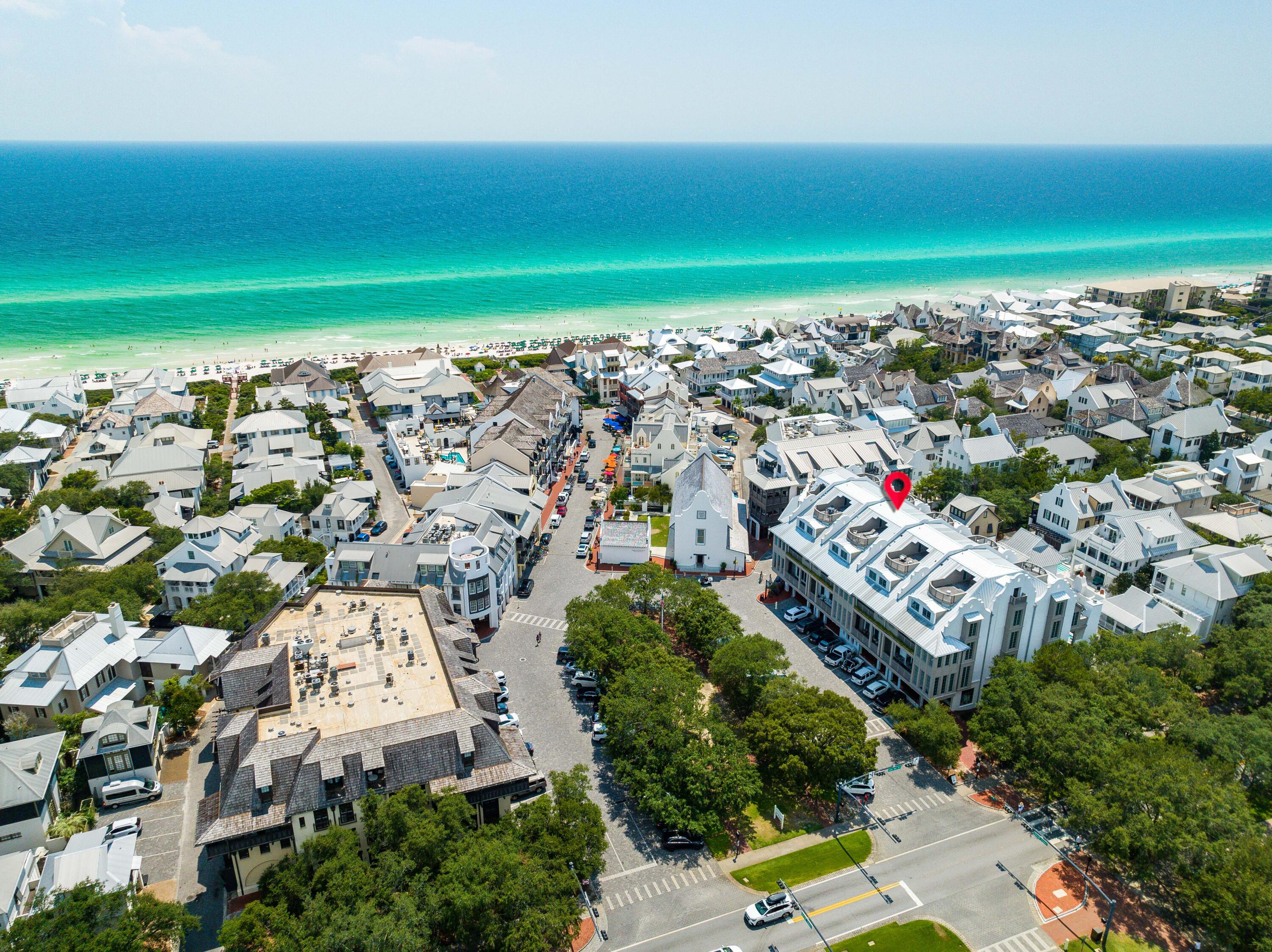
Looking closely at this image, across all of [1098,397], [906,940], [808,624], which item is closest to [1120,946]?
[906,940]

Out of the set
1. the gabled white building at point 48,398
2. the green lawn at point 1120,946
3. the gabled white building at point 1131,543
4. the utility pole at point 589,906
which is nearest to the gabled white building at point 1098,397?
the gabled white building at point 1131,543

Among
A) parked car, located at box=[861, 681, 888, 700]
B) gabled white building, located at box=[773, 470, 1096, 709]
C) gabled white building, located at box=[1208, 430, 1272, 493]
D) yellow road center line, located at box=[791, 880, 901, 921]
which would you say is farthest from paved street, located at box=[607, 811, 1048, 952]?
gabled white building, located at box=[1208, 430, 1272, 493]

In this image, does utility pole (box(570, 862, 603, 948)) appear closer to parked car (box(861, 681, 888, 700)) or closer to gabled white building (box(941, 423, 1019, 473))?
parked car (box(861, 681, 888, 700))

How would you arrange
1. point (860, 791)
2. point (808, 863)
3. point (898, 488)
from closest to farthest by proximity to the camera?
point (808, 863) → point (860, 791) → point (898, 488)

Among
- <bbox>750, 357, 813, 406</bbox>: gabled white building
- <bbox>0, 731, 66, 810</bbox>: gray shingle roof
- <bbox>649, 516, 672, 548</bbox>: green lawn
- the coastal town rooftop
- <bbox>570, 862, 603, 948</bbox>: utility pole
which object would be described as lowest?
<bbox>570, 862, 603, 948</bbox>: utility pole

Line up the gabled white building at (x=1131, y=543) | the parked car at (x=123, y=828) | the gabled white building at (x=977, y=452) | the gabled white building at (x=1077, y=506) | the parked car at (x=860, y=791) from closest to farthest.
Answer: the parked car at (x=123, y=828), the parked car at (x=860, y=791), the gabled white building at (x=1131, y=543), the gabled white building at (x=1077, y=506), the gabled white building at (x=977, y=452)

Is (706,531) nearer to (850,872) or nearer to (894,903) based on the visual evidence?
(850,872)

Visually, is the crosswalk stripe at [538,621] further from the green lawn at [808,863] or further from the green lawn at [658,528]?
the green lawn at [808,863]
